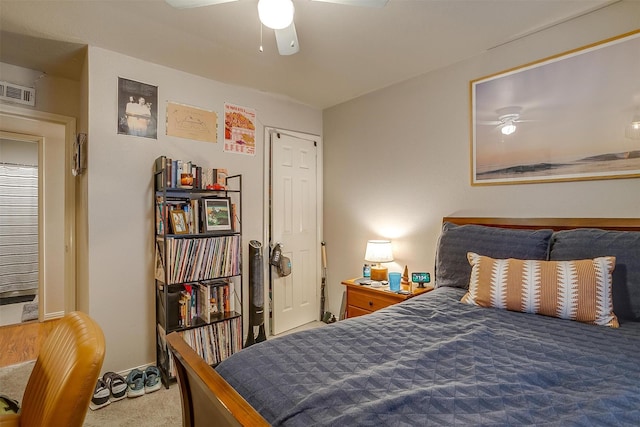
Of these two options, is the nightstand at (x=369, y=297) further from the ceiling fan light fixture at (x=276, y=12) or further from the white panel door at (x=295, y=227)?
the ceiling fan light fixture at (x=276, y=12)

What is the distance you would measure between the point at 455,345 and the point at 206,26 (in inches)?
92.8

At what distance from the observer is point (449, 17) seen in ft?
6.48

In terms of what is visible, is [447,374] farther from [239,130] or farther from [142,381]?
[239,130]

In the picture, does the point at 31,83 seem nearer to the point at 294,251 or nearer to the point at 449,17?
the point at 294,251

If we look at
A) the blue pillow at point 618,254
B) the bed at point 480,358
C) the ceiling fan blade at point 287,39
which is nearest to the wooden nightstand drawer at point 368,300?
the bed at point 480,358

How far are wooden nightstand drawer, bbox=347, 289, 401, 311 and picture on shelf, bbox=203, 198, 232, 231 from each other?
1270 mm

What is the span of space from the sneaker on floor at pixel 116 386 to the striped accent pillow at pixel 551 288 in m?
2.36

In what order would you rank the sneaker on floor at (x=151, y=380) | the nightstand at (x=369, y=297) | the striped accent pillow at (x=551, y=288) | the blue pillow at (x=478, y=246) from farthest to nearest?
the nightstand at (x=369, y=297), the sneaker on floor at (x=151, y=380), the blue pillow at (x=478, y=246), the striped accent pillow at (x=551, y=288)

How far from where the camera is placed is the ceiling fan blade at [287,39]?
68.8 inches

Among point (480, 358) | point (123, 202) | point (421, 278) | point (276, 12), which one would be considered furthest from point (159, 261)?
point (480, 358)

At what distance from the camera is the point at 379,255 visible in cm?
280

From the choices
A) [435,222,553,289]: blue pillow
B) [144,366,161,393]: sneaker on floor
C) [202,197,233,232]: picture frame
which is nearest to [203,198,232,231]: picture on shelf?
[202,197,233,232]: picture frame

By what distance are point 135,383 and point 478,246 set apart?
2572mm

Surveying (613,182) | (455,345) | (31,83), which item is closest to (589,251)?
(613,182)
